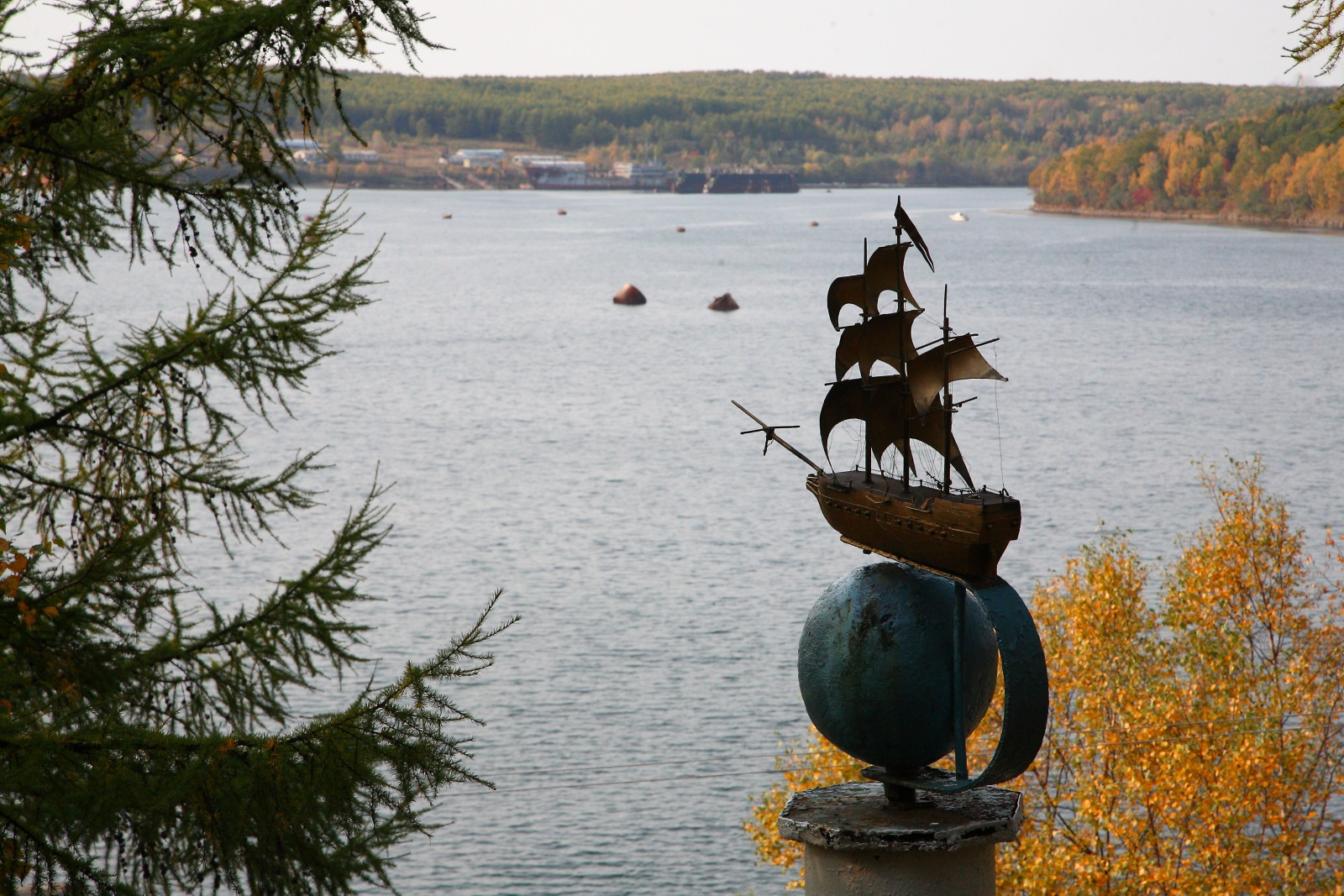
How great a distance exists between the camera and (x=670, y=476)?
201ft

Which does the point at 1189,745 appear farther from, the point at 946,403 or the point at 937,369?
the point at 946,403

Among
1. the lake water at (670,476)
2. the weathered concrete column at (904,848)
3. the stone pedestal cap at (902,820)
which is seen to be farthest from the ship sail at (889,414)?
the lake water at (670,476)

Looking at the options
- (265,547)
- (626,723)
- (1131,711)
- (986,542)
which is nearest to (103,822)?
(986,542)

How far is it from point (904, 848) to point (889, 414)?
225 cm

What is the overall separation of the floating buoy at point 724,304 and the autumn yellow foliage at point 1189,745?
2915 inches

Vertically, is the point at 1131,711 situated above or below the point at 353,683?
above

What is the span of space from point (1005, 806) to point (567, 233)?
191m

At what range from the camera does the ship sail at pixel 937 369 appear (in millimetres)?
6314

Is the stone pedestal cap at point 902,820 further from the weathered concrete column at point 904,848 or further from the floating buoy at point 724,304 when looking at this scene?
the floating buoy at point 724,304

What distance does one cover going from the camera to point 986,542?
4.93 m

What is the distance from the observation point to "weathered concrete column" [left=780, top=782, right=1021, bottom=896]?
4898 millimetres

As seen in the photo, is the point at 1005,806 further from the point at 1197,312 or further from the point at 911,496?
the point at 1197,312

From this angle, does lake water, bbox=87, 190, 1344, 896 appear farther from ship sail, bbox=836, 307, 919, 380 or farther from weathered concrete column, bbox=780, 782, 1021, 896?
weathered concrete column, bbox=780, 782, 1021, 896

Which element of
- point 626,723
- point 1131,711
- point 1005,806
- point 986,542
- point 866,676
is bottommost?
point 626,723
